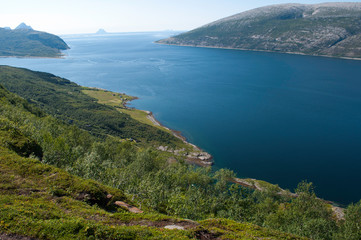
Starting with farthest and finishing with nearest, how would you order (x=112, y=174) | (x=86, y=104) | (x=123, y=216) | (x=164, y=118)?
1. (x=86, y=104)
2. (x=164, y=118)
3. (x=112, y=174)
4. (x=123, y=216)

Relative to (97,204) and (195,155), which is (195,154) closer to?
(195,155)

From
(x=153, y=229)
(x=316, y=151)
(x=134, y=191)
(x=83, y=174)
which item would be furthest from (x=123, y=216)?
(x=316, y=151)

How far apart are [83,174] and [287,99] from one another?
111 metres

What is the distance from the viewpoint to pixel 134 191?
28.5 meters

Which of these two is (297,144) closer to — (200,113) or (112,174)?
(200,113)

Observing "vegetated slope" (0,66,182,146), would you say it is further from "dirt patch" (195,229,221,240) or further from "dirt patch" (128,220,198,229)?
"dirt patch" (195,229,221,240)

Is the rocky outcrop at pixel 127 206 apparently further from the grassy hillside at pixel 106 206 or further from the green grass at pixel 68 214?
the green grass at pixel 68 214

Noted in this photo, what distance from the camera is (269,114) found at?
99875 mm

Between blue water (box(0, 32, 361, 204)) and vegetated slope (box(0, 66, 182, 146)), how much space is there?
12970 mm

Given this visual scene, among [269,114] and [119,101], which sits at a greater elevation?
[119,101]

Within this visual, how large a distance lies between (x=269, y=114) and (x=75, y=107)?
9067 centimetres

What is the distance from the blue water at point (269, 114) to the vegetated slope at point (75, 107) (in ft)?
42.6

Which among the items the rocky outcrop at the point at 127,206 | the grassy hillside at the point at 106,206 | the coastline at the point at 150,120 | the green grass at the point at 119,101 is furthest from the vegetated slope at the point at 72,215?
the green grass at the point at 119,101

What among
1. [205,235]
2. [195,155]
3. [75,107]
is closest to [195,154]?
[195,155]
